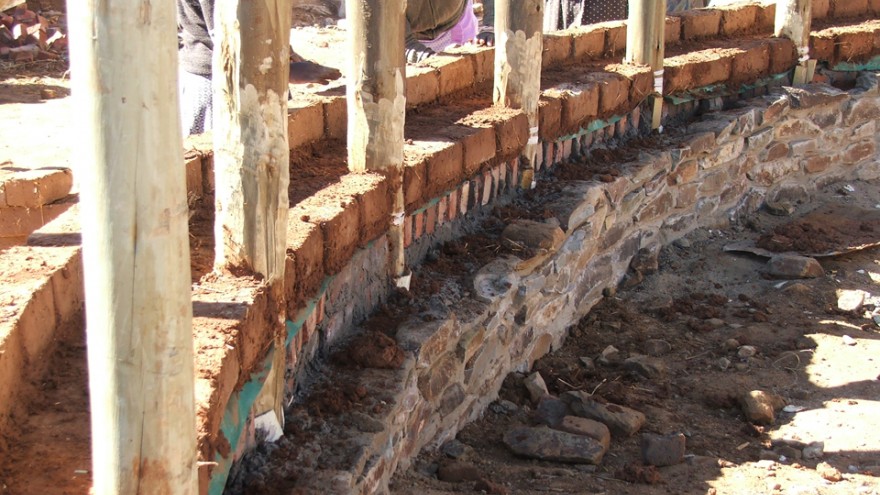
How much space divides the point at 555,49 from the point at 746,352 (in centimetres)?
245

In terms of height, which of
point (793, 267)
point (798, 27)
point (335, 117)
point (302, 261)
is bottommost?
point (793, 267)

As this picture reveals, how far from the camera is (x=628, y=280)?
6.91m

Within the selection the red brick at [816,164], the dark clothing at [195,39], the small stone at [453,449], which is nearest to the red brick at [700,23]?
the red brick at [816,164]

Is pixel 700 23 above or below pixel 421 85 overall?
above

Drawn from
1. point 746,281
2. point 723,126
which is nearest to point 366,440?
point 746,281

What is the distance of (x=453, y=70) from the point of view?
20.3 ft

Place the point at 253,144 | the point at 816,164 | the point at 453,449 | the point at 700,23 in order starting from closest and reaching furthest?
the point at 253,144 < the point at 453,449 < the point at 816,164 < the point at 700,23

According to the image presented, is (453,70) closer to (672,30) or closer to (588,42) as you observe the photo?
(588,42)

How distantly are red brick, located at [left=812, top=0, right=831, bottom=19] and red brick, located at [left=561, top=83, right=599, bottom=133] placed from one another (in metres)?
3.78

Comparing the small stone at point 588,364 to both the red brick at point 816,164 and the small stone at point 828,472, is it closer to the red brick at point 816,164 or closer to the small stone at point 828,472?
the small stone at point 828,472

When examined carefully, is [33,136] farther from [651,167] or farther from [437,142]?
[651,167]

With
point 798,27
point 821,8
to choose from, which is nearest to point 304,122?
point 798,27

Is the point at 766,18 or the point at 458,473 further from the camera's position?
the point at 766,18

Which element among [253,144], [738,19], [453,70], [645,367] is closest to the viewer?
[253,144]
